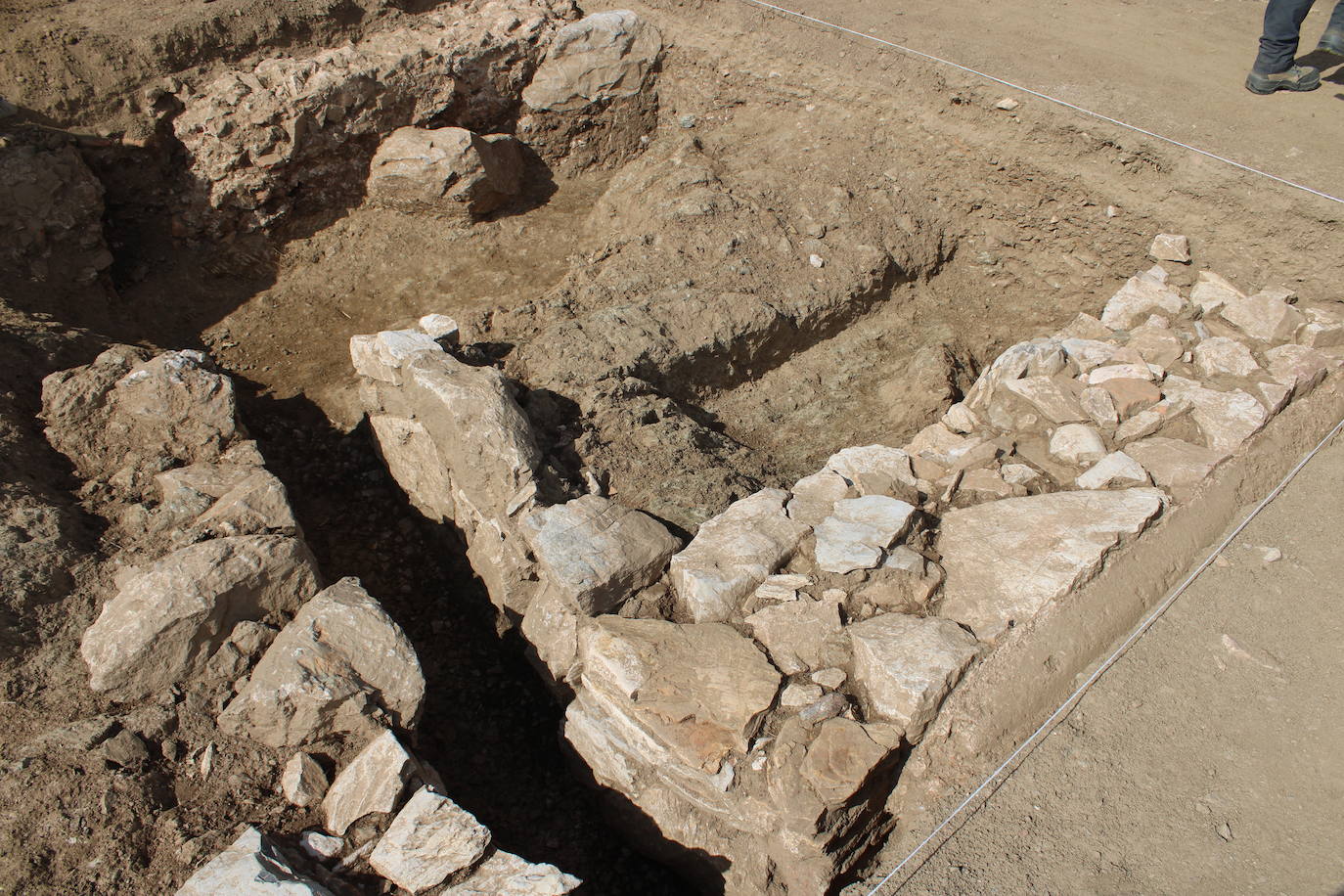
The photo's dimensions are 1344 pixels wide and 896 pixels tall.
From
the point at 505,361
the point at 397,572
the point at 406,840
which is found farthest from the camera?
the point at 505,361

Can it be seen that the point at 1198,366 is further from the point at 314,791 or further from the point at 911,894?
the point at 314,791

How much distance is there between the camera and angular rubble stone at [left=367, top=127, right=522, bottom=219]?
5465mm

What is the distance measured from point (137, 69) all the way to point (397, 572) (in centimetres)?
387

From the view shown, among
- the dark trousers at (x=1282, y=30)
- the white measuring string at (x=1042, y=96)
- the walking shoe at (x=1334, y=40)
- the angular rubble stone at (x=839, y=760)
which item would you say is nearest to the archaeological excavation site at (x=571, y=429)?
the angular rubble stone at (x=839, y=760)

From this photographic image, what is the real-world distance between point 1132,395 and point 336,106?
485 cm

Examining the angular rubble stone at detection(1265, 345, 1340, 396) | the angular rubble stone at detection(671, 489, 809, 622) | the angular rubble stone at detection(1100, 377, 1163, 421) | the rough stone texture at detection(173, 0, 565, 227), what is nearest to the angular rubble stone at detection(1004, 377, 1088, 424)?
the angular rubble stone at detection(1100, 377, 1163, 421)

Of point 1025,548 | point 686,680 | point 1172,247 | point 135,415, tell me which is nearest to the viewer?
point 686,680

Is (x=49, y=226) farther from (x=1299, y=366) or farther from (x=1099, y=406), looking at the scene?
(x=1299, y=366)

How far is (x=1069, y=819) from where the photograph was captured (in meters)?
2.53

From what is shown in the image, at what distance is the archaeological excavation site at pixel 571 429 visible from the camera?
2.54m

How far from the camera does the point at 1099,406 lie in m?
3.70

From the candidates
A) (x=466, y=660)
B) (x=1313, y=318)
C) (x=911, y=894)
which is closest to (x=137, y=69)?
(x=466, y=660)

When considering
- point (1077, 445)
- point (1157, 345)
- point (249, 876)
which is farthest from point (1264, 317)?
point (249, 876)

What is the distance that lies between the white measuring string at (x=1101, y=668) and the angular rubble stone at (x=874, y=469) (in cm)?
94
